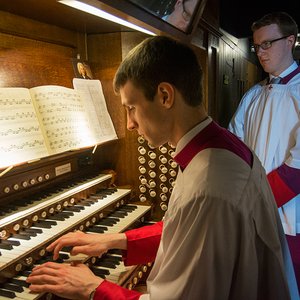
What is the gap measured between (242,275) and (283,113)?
1.58 metres

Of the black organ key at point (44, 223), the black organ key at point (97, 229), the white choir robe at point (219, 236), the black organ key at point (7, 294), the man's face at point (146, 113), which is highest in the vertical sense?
the man's face at point (146, 113)

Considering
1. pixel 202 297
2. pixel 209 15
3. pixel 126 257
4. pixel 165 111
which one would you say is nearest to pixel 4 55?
pixel 165 111

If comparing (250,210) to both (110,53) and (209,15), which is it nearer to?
(110,53)

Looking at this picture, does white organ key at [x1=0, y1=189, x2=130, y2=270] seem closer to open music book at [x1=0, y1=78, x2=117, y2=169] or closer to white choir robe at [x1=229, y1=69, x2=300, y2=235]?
open music book at [x1=0, y1=78, x2=117, y2=169]

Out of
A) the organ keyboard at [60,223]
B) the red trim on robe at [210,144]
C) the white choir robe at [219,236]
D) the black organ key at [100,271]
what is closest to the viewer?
the white choir robe at [219,236]

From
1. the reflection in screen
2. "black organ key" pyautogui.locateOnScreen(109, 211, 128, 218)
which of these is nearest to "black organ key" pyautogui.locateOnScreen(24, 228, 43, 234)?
"black organ key" pyautogui.locateOnScreen(109, 211, 128, 218)

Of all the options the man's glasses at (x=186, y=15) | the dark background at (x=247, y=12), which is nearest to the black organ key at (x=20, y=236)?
the man's glasses at (x=186, y=15)

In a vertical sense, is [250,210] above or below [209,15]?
below

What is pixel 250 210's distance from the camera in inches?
39.5

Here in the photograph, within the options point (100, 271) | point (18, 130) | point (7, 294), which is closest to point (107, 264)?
point (100, 271)

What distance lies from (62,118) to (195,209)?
46.9 inches

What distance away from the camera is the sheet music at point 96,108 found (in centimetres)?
223

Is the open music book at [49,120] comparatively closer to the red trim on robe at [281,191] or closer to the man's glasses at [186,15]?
the man's glasses at [186,15]

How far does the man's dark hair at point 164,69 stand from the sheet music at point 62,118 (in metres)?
0.79
